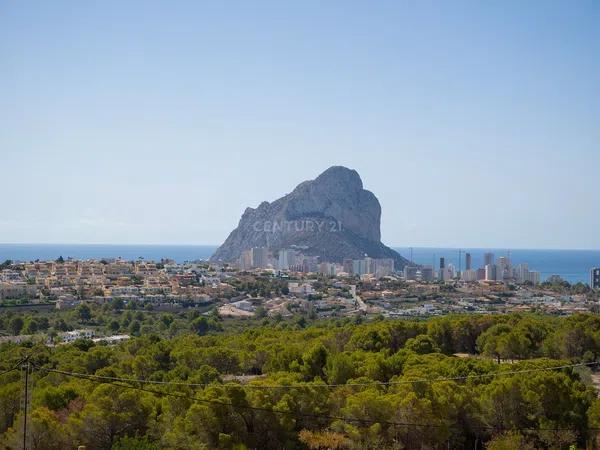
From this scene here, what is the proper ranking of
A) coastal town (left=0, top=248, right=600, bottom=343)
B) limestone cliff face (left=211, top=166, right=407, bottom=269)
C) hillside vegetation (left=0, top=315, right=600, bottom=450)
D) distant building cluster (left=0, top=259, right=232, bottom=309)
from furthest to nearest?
limestone cliff face (left=211, top=166, right=407, bottom=269) < distant building cluster (left=0, top=259, right=232, bottom=309) < coastal town (left=0, top=248, right=600, bottom=343) < hillside vegetation (left=0, top=315, right=600, bottom=450)

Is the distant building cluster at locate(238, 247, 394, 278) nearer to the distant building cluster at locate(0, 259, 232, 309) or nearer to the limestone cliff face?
the limestone cliff face

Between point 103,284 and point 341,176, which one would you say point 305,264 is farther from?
point 103,284

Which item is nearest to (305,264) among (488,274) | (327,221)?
(327,221)

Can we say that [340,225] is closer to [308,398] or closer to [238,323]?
[238,323]

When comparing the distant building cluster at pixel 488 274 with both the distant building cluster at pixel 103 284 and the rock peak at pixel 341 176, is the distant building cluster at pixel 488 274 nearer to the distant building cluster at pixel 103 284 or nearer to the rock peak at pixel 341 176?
the distant building cluster at pixel 103 284

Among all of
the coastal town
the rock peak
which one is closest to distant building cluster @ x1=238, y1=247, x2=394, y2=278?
the rock peak

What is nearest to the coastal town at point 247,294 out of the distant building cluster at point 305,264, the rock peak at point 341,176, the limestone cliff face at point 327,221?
the distant building cluster at point 305,264
